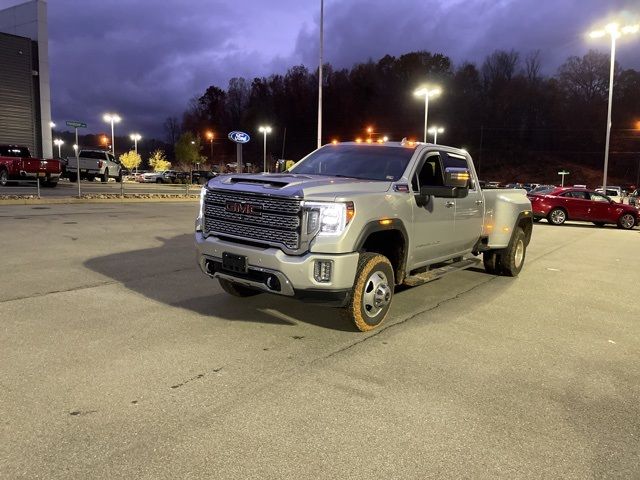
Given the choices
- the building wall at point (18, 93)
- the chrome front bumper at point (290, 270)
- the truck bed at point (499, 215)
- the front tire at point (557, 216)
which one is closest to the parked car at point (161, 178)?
the building wall at point (18, 93)

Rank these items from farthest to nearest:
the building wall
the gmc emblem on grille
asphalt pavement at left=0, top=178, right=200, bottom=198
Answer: the building wall
asphalt pavement at left=0, top=178, right=200, bottom=198
the gmc emblem on grille

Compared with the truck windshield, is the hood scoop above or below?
below

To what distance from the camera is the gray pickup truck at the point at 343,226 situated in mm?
4762

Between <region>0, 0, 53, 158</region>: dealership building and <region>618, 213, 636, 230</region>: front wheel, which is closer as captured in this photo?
<region>618, 213, 636, 230</region>: front wheel

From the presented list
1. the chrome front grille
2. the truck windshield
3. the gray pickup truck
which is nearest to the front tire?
the gray pickup truck

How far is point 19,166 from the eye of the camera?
82.2 feet

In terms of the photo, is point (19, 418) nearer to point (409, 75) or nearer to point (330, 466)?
point (330, 466)

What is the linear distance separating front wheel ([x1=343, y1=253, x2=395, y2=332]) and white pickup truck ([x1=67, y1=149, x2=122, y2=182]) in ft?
114

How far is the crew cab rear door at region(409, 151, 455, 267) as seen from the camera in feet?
19.6

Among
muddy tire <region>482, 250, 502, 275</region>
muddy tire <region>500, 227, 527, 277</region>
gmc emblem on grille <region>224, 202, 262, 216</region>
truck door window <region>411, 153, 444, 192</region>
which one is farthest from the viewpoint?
muddy tire <region>482, 250, 502, 275</region>

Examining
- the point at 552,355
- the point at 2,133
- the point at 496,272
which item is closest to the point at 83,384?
the point at 552,355

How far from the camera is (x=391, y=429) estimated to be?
3359mm

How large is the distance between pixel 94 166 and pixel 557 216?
1191 inches

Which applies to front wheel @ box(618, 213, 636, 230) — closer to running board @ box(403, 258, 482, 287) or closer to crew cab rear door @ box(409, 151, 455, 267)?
running board @ box(403, 258, 482, 287)
